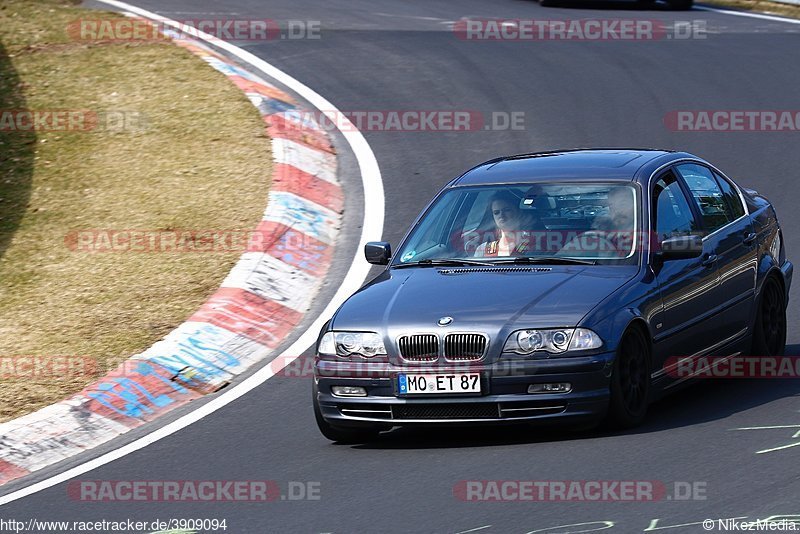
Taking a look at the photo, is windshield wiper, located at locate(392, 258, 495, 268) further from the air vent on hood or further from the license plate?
the license plate

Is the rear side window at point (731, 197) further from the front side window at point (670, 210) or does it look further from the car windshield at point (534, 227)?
the car windshield at point (534, 227)

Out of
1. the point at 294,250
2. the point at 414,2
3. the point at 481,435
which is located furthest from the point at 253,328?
the point at 414,2

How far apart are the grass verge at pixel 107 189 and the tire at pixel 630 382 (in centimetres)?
399

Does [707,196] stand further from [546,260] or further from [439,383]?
[439,383]

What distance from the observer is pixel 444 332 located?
7789mm

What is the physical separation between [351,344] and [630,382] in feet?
5.21

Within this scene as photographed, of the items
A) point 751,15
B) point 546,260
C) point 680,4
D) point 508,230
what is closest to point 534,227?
point 508,230

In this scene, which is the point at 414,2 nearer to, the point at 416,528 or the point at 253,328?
the point at 253,328

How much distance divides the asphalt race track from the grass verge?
56.5 inches

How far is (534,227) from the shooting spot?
28.9 feet

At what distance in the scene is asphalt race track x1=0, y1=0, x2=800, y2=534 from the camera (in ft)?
22.4

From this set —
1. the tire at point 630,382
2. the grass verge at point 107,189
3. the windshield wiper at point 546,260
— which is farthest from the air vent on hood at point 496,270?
the grass verge at point 107,189

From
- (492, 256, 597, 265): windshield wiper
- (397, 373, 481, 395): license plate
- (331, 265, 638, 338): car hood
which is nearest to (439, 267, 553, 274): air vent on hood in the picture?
(331, 265, 638, 338): car hood

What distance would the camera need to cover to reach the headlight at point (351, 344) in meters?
7.97
